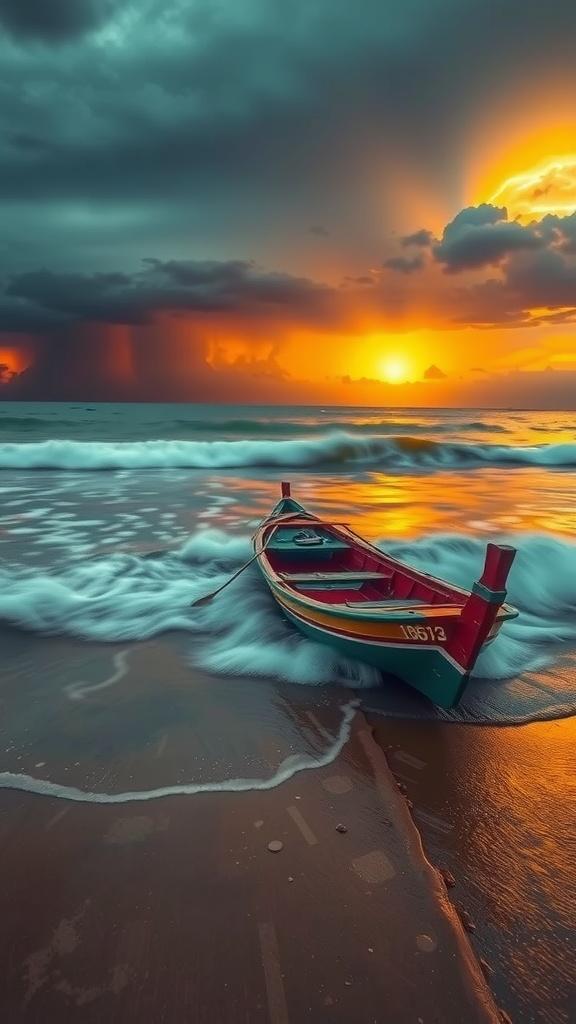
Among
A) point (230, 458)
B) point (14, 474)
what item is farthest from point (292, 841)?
point (230, 458)

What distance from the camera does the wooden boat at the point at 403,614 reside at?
16.5ft

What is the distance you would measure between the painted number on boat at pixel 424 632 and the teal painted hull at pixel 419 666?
0.13m

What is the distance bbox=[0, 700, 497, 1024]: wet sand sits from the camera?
2855mm

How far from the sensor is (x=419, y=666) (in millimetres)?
5625

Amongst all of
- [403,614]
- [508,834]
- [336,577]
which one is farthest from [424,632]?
[336,577]

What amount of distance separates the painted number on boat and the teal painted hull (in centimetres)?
13

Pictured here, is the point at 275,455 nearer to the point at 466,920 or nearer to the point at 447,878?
the point at 447,878

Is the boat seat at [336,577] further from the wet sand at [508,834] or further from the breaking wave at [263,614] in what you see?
the wet sand at [508,834]

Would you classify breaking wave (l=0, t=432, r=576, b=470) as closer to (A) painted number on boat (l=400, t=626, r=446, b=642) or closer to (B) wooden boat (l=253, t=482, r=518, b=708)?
(B) wooden boat (l=253, t=482, r=518, b=708)

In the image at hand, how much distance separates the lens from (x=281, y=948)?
3133 millimetres

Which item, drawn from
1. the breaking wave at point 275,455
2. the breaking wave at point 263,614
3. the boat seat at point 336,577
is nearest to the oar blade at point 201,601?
the breaking wave at point 263,614

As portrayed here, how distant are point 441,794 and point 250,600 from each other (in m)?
4.91

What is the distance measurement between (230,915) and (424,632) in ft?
9.34

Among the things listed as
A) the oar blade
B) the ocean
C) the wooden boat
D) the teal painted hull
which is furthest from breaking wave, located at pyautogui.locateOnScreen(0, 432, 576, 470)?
the teal painted hull
